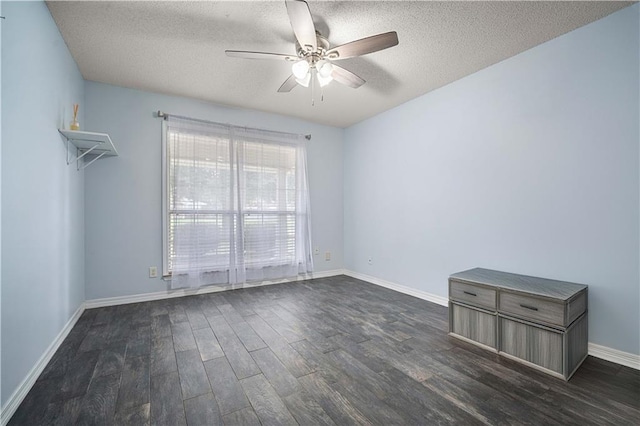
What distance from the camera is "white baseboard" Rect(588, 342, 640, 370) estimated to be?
1938 mm

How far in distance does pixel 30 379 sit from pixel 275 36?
2960 millimetres

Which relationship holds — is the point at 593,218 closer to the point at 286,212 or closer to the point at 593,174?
the point at 593,174

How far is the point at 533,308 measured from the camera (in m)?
1.98

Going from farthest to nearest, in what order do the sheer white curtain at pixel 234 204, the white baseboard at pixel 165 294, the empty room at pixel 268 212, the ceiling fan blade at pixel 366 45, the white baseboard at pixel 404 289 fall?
the sheer white curtain at pixel 234 204
the white baseboard at pixel 404 289
the white baseboard at pixel 165 294
the ceiling fan blade at pixel 366 45
the empty room at pixel 268 212

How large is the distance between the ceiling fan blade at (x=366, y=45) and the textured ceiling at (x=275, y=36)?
9.1 inches

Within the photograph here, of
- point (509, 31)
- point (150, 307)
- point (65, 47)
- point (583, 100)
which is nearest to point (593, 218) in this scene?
point (583, 100)

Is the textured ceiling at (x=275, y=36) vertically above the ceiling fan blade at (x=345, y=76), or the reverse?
the textured ceiling at (x=275, y=36)

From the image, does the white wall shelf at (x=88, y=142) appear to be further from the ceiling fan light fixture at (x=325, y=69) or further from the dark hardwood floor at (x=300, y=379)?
the ceiling fan light fixture at (x=325, y=69)

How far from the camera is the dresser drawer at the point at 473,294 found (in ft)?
7.26

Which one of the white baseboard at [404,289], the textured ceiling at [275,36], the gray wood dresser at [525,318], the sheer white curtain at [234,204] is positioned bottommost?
the white baseboard at [404,289]

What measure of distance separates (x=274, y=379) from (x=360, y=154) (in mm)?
3605

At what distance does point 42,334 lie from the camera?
75.2 inches

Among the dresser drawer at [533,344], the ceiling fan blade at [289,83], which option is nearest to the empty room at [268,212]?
the dresser drawer at [533,344]

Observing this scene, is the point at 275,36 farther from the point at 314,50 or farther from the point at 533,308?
the point at 533,308
